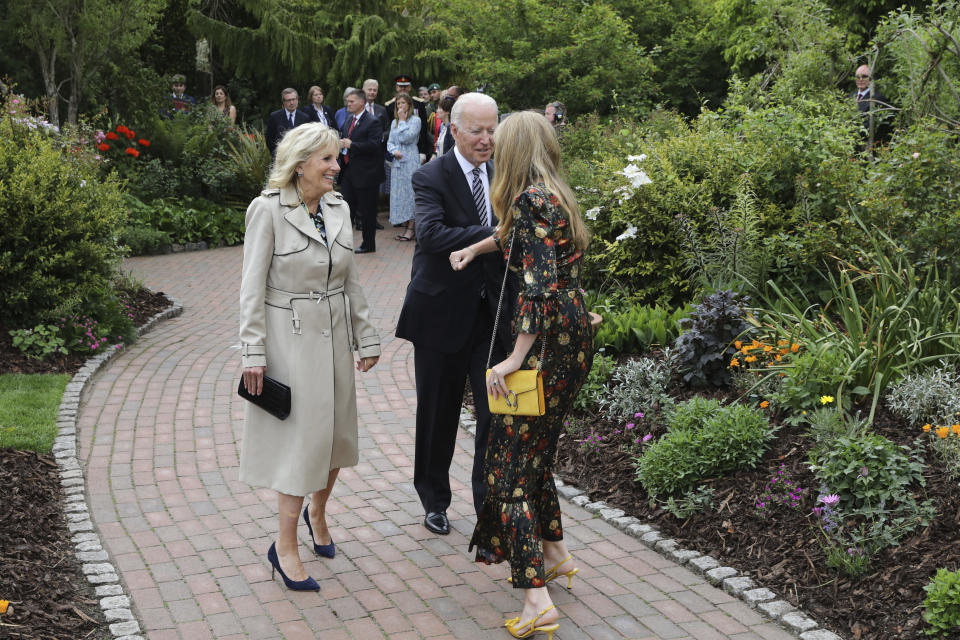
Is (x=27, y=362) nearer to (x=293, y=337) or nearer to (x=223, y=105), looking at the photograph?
(x=293, y=337)

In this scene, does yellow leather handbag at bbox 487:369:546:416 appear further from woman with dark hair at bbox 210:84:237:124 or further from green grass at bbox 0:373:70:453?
woman with dark hair at bbox 210:84:237:124

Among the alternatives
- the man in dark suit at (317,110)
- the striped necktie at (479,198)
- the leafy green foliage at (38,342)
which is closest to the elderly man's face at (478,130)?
the striped necktie at (479,198)

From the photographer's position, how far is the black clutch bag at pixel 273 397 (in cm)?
427

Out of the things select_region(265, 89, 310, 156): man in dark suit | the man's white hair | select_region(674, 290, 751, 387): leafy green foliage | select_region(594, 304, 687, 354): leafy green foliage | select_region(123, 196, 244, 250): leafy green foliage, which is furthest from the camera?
select_region(265, 89, 310, 156): man in dark suit

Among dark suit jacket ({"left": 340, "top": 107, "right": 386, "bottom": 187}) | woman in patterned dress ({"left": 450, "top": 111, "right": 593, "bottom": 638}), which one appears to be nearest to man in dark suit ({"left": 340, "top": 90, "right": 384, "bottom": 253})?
dark suit jacket ({"left": 340, "top": 107, "right": 386, "bottom": 187})

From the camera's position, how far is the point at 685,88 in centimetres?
1989

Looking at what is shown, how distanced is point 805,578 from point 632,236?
3906 mm

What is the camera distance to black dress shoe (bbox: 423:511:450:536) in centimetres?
511

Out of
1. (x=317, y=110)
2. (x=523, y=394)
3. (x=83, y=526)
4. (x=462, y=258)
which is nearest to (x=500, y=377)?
(x=523, y=394)

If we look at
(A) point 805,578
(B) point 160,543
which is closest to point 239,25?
(B) point 160,543

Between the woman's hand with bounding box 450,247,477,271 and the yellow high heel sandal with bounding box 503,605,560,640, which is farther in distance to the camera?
the woman's hand with bounding box 450,247,477,271

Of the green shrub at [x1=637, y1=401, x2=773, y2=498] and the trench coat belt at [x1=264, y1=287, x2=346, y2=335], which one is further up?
the trench coat belt at [x1=264, y1=287, x2=346, y2=335]

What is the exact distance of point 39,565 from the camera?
4539 mm

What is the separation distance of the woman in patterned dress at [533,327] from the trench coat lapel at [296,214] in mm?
669
